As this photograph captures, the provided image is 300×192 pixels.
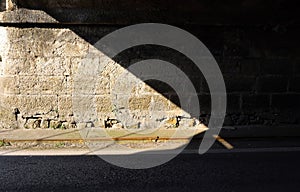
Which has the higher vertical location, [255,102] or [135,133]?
[255,102]

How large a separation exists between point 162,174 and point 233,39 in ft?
11.1

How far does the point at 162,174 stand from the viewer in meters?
4.40

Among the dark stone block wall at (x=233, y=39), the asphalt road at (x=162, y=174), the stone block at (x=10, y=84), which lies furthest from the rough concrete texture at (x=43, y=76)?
the asphalt road at (x=162, y=174)

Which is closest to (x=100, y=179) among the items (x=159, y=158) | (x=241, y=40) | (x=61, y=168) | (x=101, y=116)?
(x=61, y=168)

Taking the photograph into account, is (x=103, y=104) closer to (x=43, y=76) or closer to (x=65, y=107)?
(x=65, y=107)

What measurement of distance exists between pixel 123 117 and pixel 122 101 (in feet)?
1.02

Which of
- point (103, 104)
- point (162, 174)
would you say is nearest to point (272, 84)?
point (103, 104)

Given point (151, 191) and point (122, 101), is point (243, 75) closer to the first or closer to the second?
point (122, 101)

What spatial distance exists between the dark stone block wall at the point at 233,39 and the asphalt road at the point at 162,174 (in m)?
1.82

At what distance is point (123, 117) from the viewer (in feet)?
21.6

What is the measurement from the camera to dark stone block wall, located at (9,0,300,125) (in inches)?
248

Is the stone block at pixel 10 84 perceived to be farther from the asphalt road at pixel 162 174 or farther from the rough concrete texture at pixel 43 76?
the asphalt road at pixel 162 174

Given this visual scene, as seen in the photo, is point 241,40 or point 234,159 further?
point 241,40

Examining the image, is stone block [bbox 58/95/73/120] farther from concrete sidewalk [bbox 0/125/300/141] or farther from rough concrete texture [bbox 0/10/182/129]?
concrete sidewalk [bbox 0/125/300/141]
